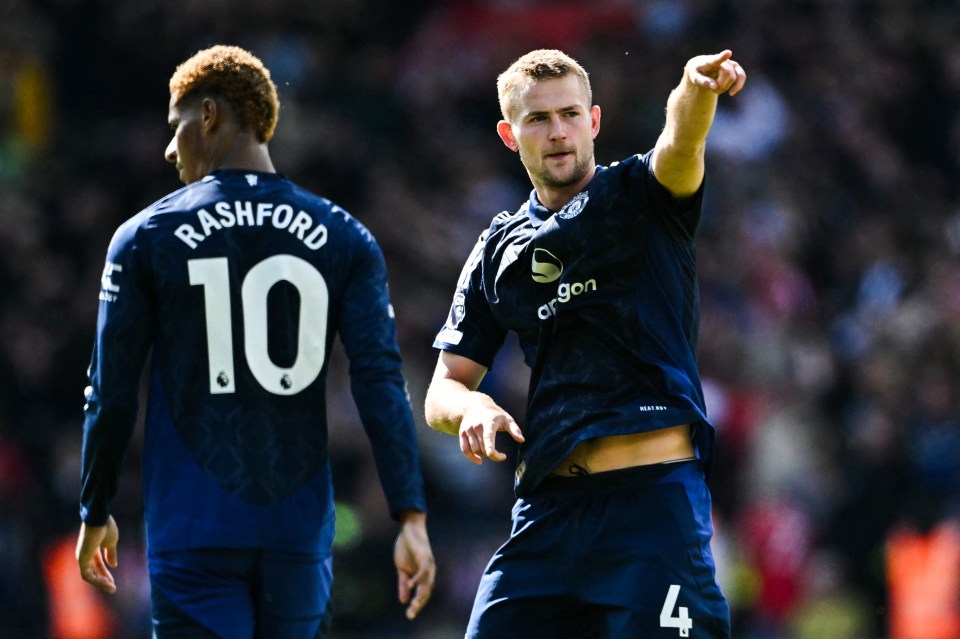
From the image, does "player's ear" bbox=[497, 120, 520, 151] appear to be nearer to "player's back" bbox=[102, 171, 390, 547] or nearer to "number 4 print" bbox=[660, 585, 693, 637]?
"player's back" bbox=[102, 171, 390, 547]

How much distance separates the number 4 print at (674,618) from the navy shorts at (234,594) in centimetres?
117

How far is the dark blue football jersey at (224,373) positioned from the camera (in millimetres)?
4824

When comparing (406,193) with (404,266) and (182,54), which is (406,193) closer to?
(404,266)

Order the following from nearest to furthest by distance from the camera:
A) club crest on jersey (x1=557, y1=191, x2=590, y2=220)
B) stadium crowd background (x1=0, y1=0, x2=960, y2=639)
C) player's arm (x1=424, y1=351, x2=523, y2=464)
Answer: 1. player's arm (x1=424, y1=351, x2=523, y2=464)
2. club crest on jersey (x1=557, y1=191, x2=590, y2=220)
3. stadium crowd background (x1=0, y1=0, x2=960, y2=639)

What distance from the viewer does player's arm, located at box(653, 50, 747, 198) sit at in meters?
4.17

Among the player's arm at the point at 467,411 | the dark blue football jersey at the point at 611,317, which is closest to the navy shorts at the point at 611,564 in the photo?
the dark blue football jersey at the point at 611,317

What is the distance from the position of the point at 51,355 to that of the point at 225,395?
313 inches

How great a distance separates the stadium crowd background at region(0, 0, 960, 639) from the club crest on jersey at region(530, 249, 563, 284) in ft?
21.0

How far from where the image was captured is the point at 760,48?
48.5 ft

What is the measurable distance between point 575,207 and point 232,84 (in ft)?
4.16

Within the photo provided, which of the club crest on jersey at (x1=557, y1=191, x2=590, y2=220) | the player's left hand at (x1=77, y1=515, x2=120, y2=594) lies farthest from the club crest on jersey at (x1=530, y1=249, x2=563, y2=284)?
the player's left hand at (x1=77, y1=515, x2=120, y2=594)

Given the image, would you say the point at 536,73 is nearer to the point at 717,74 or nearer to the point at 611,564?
the point at 717,74

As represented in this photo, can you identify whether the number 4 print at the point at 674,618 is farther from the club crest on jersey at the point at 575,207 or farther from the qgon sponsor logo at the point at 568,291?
the club crest on jersey at the point at 575,207

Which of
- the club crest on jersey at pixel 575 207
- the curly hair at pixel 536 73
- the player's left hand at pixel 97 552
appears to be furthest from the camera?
the player's left hand at pixel 97 552
